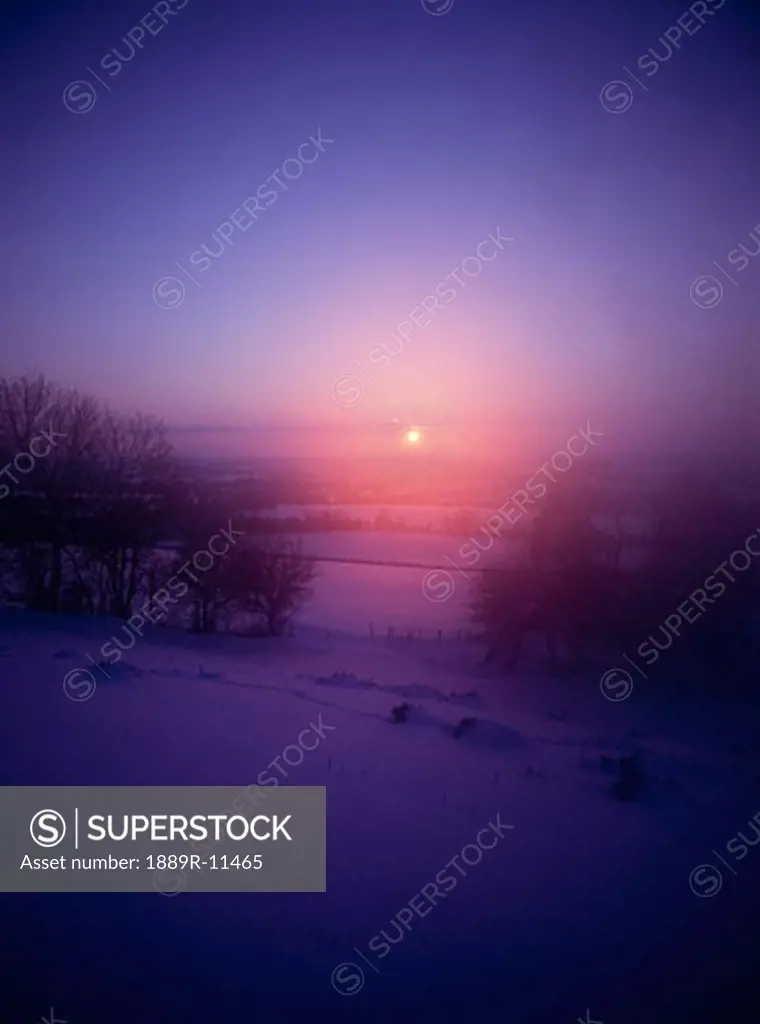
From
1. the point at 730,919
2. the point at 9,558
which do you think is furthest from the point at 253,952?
the point at 9,558

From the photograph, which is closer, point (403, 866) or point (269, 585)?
point (403, 866)

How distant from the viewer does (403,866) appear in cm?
554

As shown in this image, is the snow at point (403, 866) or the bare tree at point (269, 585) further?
the bare tree at point (269, 585)

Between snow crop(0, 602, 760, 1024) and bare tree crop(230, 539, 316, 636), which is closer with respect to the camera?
snow crop(0, 602, 760, 1024)

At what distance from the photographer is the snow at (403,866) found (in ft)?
14.7

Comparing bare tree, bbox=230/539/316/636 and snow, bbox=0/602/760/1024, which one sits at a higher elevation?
bare tree, bbox=230/539/316/636

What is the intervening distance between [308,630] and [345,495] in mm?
12278

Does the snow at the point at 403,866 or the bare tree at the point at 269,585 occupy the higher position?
the bare tree at the point at 269,585

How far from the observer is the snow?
14.7ft

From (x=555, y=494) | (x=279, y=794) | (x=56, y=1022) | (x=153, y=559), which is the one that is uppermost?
(x=555, y=494)

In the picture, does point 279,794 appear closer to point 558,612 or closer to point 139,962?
point 139,962

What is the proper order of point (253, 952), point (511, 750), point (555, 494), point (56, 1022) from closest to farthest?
point (56, 1022) < point (253, 952) < point (511, 750) < point (555, 494)

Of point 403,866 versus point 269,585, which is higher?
point 269,585

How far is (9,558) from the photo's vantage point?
696 inches
